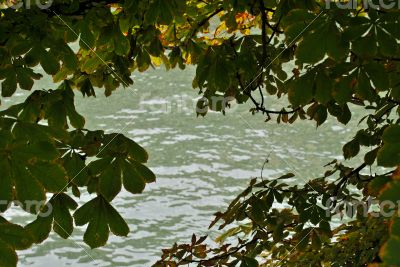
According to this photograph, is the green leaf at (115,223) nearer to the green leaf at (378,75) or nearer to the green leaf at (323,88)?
the green leaf at (323,88)

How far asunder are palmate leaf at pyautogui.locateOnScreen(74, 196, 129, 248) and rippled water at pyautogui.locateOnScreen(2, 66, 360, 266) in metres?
7.55

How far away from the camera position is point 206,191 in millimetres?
11828

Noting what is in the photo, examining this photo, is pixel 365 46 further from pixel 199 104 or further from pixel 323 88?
pixel 199 104

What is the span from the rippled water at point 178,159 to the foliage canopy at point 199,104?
237 inches

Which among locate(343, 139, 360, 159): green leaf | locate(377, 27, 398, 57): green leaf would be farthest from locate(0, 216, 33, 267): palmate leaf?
locate(343, 139, 360, 159): green leaf

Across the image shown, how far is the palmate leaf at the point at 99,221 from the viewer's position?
7.00 feet

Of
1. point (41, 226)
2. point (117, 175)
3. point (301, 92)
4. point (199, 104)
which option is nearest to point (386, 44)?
point (301, 92)

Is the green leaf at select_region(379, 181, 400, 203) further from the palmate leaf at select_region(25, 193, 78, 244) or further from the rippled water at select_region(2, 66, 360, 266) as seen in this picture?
the rippled water at select_region(2, 66, 360, 266)

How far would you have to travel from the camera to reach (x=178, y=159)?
13.2 meters

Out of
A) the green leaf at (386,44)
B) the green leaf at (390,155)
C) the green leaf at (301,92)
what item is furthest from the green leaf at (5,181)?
the green leaf at (386,44)

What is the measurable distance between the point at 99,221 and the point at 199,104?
2.24m

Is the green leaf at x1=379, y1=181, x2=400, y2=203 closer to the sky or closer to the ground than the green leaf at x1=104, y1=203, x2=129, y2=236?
closer to the sky

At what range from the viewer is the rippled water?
10.0 meters

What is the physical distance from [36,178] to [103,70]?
9.04 feet
